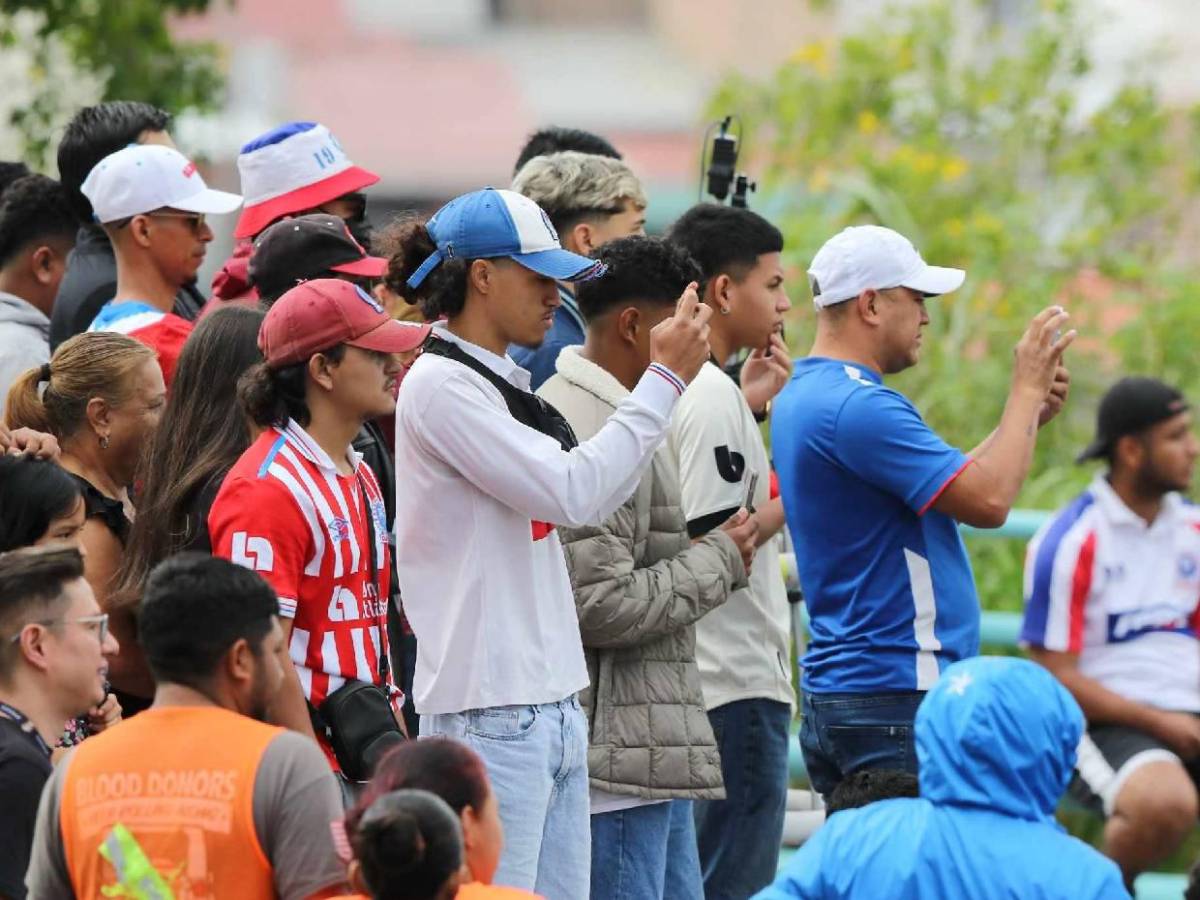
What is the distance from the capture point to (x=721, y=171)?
22.6 ft

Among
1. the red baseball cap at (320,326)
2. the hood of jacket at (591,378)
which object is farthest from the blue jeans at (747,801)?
the red baseball cap at (320,326)

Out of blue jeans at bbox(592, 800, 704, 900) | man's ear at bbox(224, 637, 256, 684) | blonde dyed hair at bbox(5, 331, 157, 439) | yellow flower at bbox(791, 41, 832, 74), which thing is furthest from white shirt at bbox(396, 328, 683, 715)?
yellow flower at bbox(791, 41, 832, 74)

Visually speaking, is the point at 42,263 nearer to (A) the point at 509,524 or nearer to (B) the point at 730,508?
(B) the point at 730,508

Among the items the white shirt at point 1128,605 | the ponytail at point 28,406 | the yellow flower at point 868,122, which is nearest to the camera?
the ponytail at point 28,406

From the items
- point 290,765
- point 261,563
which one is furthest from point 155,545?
point 290,765

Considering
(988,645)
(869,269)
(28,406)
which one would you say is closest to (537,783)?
(28,406)

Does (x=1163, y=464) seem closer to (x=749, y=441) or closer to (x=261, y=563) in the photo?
(x=749, y=441)

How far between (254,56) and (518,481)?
905 inches

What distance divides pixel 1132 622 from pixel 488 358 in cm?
321

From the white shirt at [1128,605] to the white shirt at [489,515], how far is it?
9.58ft

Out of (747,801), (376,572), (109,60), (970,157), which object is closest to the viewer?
(376,572)

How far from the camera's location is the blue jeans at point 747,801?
225 inches

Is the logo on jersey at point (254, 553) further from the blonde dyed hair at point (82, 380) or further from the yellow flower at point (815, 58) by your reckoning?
the yellow flower at point (815, 58)

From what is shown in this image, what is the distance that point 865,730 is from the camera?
5.28 metres
